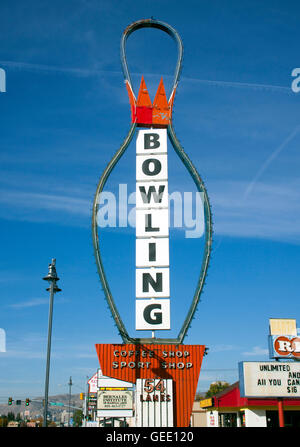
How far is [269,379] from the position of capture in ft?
110

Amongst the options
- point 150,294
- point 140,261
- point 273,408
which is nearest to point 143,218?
point 140,261

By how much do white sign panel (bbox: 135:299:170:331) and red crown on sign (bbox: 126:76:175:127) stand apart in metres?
10.5

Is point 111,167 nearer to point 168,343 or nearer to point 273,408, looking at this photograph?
point 168,343

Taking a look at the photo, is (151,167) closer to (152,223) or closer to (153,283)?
(152,223)

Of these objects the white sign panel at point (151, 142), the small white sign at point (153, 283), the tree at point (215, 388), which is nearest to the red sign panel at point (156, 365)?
the small white sign at point (153, 283)

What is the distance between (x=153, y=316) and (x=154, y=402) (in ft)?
13.5

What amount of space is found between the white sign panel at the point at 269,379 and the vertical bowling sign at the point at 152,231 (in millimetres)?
10865

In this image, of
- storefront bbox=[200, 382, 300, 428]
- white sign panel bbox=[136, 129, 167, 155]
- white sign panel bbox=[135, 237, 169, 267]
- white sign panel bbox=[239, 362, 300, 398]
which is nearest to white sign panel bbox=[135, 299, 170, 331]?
white sign panel bbox=[135, 237, 169, 267]

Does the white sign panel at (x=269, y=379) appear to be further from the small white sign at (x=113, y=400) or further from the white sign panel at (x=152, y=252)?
the small white sign at (x=113, y=400)

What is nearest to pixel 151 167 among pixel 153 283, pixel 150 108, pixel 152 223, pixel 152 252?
pixel 152 223

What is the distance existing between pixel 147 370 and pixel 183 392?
207 centimetres

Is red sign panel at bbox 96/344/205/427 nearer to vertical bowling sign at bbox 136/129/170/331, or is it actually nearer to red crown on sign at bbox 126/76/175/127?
vertical bowling sign at bbox 136/129/170/331

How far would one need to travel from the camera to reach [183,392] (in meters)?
25.0

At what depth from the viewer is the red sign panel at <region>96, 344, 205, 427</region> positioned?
25016mm
